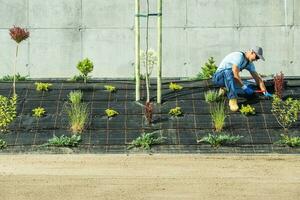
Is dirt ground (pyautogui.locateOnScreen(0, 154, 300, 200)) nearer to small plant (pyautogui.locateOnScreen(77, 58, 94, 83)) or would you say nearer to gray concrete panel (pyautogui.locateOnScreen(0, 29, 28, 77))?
small plant (pyautogui.locateOnScreen(77, 58, 94, 83))

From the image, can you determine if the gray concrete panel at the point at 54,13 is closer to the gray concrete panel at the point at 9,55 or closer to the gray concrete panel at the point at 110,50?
the gray concrete panel at the point at 110,50

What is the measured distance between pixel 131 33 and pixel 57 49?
1731 mm

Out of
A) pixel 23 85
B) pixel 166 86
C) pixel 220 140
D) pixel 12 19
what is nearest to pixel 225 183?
pixel 220 140

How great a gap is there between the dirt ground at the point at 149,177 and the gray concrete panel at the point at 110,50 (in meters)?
5.12

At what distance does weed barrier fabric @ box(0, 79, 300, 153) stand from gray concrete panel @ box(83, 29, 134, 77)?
5.45 feet

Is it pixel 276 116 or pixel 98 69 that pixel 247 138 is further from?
pixel 98 69

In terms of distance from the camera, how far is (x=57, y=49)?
48.8ft

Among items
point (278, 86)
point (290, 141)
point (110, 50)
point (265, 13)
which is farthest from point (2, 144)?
point (265, 13)

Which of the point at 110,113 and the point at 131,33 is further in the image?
the point at 131,33

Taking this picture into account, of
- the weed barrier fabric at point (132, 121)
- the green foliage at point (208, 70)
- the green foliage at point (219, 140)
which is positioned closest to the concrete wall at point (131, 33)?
the green foliage at point (208, 70)

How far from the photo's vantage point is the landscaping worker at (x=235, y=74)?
11.8 m

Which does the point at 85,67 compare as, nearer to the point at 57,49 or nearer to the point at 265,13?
the point at 57,49

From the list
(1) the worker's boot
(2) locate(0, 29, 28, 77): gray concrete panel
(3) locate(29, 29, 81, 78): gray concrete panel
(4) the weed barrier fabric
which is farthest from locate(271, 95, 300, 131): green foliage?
(2) locate(0, 29, 28, 77): gray concrete panel

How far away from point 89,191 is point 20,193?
2.74 feet
